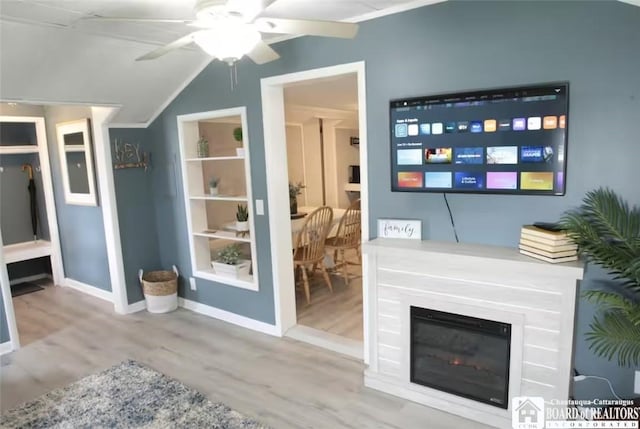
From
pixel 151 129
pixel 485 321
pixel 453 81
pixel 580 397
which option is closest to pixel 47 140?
pixel 151 129

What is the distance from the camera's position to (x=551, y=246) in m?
2.03

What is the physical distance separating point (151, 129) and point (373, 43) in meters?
2.60

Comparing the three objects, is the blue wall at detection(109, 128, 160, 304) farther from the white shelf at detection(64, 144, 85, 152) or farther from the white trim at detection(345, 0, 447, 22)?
the white trim at detection(345, 0, 447, 22)

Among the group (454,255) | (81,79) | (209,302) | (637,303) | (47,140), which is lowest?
(209,302)

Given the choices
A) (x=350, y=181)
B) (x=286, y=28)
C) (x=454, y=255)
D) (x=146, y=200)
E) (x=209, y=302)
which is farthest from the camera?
(x=350, y=181)

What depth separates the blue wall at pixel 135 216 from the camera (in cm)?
415

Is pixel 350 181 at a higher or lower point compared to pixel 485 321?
higher

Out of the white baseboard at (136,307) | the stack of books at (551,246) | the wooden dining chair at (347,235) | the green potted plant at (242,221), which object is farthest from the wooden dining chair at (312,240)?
the stack of books at (551,246)

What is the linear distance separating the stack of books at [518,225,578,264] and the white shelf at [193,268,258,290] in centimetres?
231

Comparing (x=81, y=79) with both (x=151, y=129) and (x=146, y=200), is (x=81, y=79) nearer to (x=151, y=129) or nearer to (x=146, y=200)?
(x=151, y=129)

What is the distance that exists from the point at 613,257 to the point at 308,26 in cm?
167

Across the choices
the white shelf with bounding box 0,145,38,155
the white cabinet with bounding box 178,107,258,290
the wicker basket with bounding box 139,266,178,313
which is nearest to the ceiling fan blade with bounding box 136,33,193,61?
the white cabinet with bounding box 178,107,258,290

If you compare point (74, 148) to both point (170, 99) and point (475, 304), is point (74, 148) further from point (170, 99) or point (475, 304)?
point (475, 304)

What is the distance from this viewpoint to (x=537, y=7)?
2111mm
